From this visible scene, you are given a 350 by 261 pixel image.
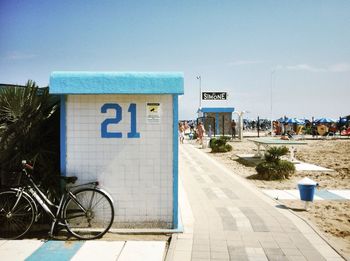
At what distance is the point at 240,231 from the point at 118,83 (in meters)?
3.31

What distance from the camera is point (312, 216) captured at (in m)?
7.09

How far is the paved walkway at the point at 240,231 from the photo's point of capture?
4.96 m

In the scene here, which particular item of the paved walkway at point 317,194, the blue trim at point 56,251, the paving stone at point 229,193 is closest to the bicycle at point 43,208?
the blue trim at point 56,251

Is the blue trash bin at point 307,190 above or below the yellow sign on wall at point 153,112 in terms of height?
below

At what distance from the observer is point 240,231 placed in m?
5.88

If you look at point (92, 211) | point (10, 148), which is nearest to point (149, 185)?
point (92, 211)

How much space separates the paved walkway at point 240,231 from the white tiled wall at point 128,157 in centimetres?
79

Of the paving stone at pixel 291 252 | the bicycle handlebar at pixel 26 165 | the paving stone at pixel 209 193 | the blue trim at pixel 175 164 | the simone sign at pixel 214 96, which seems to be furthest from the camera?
the simone sign at pixel 214 96

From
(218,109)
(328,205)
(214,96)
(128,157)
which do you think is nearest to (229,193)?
(328,205)

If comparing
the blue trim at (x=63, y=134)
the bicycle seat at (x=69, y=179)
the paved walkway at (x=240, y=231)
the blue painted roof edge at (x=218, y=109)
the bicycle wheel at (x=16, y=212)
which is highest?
the blue painted roof edge at (x=218, y=109)

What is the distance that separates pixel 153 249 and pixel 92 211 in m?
1.43

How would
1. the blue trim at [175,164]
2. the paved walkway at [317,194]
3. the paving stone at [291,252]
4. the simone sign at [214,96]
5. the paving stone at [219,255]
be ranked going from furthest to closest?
the simone sign at [214,96] → the paved walkway at [317,194] → the blue trim at [175,164] → the paving stone at [291,252] → the paving stone at [219,255]

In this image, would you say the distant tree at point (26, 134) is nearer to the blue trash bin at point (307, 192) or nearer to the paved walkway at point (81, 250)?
the paved walkway at point (81, 250)

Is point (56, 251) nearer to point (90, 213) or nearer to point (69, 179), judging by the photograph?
point (90, 213)
